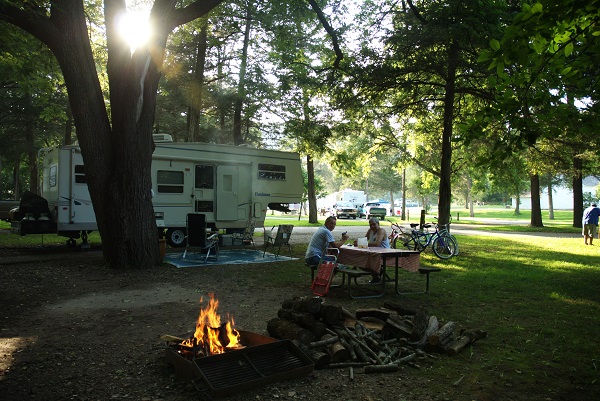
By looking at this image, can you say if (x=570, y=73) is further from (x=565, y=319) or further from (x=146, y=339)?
(x=146, y=339)

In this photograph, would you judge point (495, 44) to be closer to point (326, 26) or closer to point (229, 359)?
point (229, 359)

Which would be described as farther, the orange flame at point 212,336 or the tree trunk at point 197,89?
the tree trunk at point 197,89

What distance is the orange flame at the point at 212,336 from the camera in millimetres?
4062

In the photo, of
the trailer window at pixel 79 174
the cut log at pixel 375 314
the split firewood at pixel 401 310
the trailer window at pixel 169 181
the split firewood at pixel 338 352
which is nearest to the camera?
the split firewood at pixel 338 352

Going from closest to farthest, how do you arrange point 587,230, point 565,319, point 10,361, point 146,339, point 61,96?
point 10,361 → point 146,339 → point 565,319 → point 587,230 → point 61,96

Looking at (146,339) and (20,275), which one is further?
(20,275)

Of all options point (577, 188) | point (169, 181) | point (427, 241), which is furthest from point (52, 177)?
point (577, 188)

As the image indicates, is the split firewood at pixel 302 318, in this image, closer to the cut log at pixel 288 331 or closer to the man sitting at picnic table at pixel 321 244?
the cut log at pixel 288 331

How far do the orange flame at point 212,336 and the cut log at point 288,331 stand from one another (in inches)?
20.8

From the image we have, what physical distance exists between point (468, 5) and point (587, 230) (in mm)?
10188

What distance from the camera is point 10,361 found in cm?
430

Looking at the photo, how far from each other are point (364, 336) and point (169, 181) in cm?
1010

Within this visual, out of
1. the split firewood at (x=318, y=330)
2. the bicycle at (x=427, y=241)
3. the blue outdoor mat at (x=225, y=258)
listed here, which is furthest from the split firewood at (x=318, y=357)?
the bicycle at (x=427, y=241)

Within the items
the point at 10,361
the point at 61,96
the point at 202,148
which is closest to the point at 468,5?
the point at 202,148
